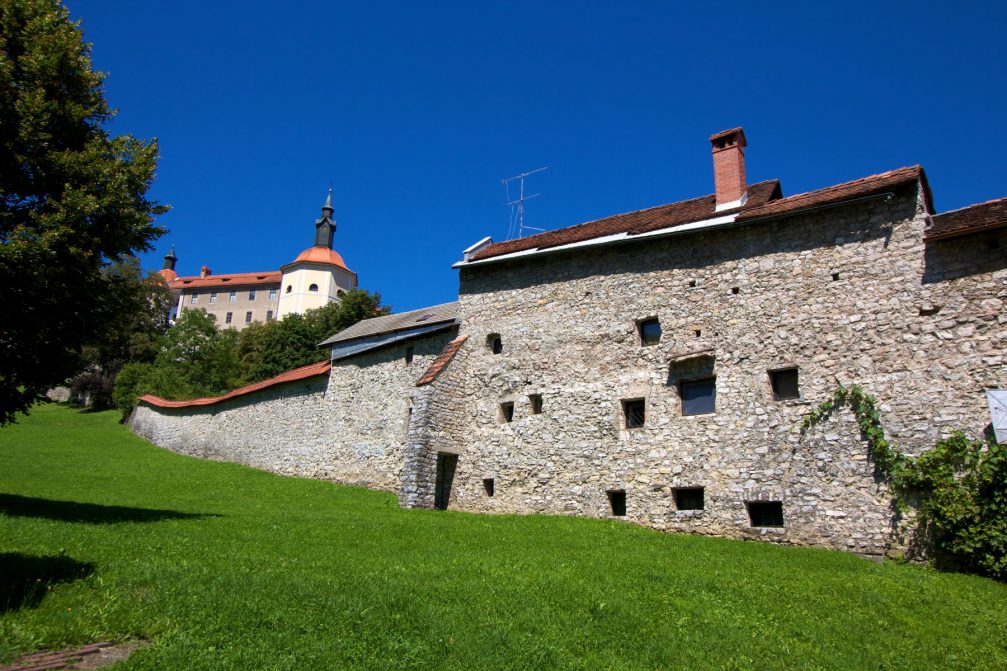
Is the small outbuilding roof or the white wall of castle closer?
the small outbuilding roof

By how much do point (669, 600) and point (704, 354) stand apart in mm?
8727

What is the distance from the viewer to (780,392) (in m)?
16.1

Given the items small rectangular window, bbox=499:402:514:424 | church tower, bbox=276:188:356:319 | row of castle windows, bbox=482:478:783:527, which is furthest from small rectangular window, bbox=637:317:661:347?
church tower, bbox=276:188:356:319

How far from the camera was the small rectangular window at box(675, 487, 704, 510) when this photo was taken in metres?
16.4

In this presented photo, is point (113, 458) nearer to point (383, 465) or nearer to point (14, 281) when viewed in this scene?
point (383, 465)

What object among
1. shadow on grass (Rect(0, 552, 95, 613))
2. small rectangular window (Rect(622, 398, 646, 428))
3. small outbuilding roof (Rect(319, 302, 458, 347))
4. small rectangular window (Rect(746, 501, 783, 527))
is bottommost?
shadow on grass (Rect(0, 552, 95, 613))

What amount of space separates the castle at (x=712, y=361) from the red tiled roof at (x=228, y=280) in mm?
74369

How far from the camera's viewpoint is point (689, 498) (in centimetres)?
1658

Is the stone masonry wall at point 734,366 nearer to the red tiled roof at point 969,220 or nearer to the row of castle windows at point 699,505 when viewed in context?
the row of castle windows at point 699,505

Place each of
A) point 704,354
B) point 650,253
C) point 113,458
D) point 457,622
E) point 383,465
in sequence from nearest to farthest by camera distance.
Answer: point 457,622 → point 704,354 → point 650,253 → point 383,465 → point 113,458

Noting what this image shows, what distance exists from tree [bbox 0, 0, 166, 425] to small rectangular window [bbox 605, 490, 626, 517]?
12.7 metres

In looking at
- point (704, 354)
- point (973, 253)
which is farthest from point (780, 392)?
point (973, 253)

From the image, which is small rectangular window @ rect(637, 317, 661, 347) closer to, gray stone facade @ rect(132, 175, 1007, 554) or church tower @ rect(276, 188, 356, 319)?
gray stone facade @ rect(132, 175, 1007, 554)

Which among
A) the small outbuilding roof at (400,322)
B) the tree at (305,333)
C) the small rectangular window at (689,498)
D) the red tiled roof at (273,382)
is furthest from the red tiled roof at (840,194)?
the tree at (305,333)
